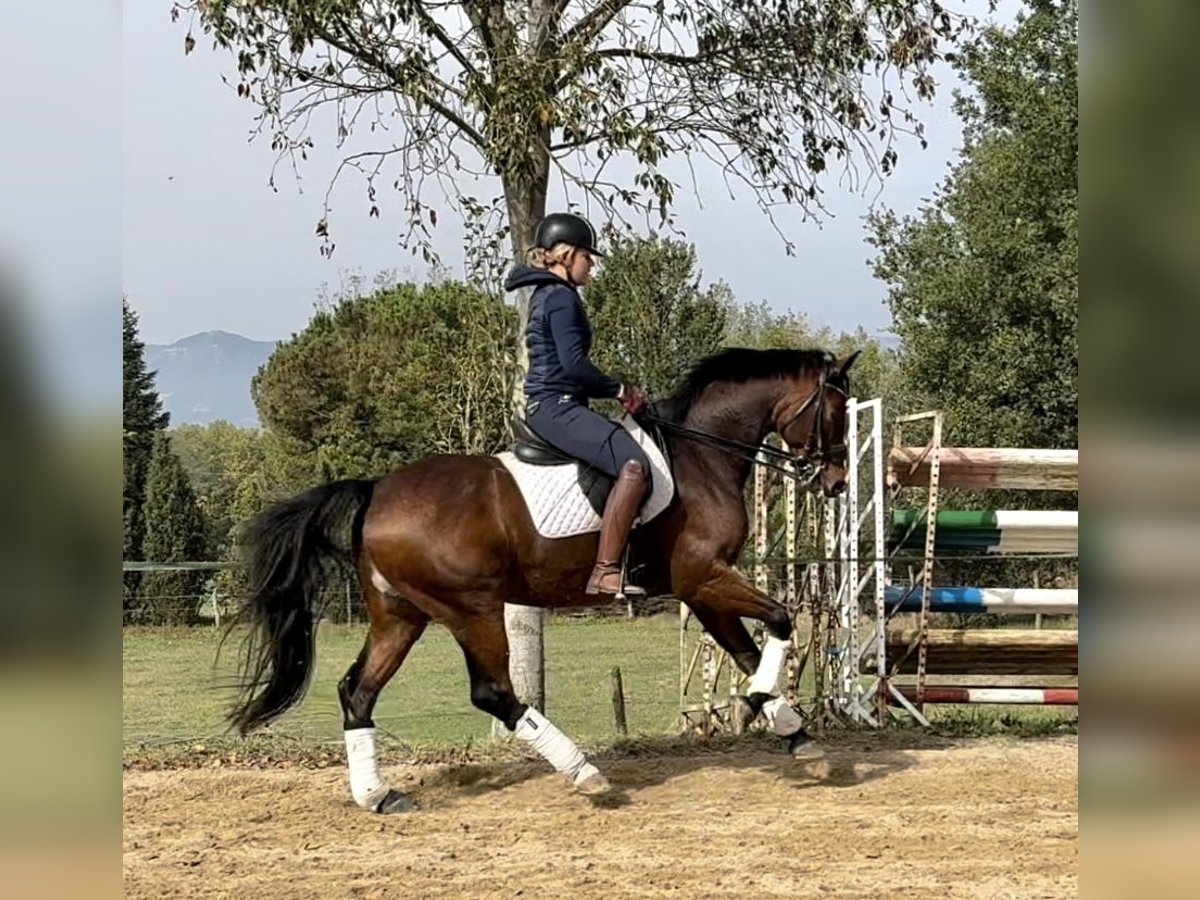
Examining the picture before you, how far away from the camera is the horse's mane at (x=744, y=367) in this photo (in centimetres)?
671

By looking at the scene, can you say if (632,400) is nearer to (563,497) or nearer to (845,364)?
(563,497)

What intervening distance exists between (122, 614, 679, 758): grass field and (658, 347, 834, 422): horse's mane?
9.37 ft

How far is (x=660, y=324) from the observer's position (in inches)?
1320

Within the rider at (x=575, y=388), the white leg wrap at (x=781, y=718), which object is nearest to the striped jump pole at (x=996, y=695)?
the white leg wrap at (x=781, y=718)

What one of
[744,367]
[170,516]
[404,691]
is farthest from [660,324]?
[744,367]

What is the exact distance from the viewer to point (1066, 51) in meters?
22.5

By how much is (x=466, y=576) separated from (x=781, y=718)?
1.84m

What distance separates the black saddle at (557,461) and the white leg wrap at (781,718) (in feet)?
4.58

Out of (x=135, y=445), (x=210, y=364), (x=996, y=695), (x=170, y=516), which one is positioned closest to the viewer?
(x=996, y=695)

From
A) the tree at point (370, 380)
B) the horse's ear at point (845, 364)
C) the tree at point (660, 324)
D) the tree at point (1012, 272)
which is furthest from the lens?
the tree at point (370, 380)

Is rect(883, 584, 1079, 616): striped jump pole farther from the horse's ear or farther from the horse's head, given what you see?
the horse's ear

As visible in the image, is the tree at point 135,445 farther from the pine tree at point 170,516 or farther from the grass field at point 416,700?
A: the grass field at point 416,700
